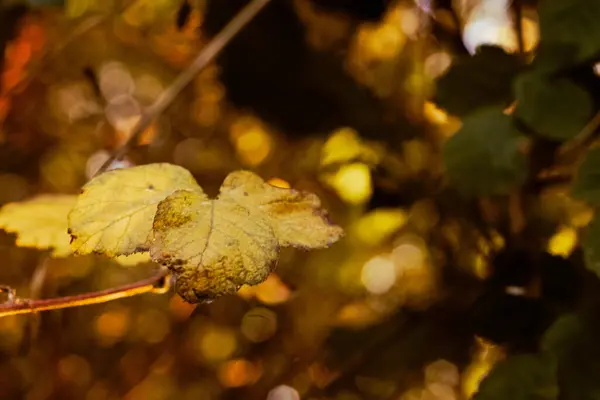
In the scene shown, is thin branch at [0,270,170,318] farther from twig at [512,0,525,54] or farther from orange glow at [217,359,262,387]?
orange glow at [217,359,262,387]

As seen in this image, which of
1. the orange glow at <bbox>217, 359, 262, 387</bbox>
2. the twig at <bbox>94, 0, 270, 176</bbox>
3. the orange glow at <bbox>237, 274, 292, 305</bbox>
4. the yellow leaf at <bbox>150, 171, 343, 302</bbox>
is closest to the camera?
the yellow leaf at <bbox>150, 171, 343, 302</bbox>

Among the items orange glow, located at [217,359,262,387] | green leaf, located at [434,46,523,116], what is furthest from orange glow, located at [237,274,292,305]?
green leaf, located at [434,46,523,116]

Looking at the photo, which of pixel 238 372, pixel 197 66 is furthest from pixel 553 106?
pixel 238 372

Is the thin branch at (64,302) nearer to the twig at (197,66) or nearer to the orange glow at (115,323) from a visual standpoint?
the twig at (197,66)

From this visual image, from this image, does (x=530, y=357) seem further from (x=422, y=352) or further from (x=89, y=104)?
(x=89, y=104)

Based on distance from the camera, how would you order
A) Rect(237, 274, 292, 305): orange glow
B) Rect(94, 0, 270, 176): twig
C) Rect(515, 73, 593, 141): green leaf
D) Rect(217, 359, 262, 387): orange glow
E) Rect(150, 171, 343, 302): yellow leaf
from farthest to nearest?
Rect(217, 359, 262, 387): orange glow, Rect(237, 274, 292, 305): orange glow, Rect(94, 0, 270, 176): twig, Rect(515, 73, 593, 141): green leaf, Rect(150, 171, 343, 302): yellow leaf

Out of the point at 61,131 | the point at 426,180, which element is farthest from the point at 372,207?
the point at 61,131
